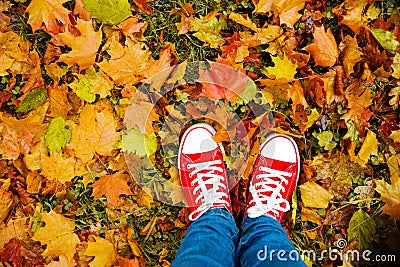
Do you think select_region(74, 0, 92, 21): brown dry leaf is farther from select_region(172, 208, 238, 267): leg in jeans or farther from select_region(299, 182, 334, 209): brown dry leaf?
select_region(299, 182, 334, 209): brown dry leaf

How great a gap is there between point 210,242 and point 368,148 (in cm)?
77

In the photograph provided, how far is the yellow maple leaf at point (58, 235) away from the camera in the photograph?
1639 millimetres

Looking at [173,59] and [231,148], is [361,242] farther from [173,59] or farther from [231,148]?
[173,59]

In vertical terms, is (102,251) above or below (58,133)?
below

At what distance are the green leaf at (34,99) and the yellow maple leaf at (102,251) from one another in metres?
0.60

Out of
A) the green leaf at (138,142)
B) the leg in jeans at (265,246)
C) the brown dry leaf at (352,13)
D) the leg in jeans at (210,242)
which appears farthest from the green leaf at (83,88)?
the brown dry leaf at (352,13)

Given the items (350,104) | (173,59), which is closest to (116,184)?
(173,59)

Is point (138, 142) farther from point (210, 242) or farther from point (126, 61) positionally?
point (210, 242)

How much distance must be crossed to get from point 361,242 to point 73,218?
46.6 inches

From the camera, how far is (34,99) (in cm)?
168

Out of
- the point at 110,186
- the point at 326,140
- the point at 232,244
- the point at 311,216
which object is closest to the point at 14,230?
the point at 110,186

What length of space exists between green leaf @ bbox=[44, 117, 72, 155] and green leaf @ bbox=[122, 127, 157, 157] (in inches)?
9.0

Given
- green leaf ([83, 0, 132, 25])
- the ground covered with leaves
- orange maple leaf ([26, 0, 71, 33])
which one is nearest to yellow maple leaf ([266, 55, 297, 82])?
the ground covered with leaves

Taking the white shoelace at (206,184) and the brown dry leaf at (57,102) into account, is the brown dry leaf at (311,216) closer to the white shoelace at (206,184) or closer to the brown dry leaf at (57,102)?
the white shoelace at (206,184)
